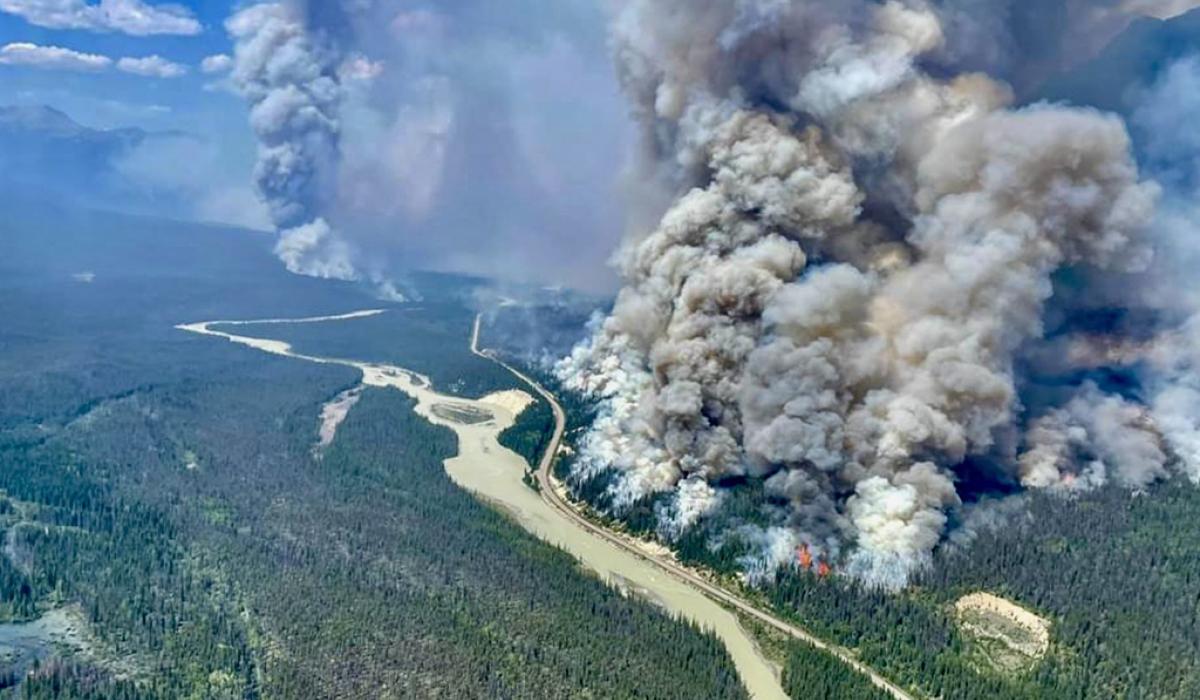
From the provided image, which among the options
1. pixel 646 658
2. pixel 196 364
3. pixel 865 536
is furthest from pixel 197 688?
pixel 196 364

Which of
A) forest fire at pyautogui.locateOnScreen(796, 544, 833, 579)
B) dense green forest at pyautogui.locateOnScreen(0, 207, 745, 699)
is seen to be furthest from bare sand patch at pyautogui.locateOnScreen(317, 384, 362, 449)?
forest fire at pyautogui.locateOnScreen(796, 544, 833, 579)

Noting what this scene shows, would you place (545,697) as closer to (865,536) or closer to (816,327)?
(865,536)

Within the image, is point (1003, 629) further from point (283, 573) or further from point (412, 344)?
point (412, 344)

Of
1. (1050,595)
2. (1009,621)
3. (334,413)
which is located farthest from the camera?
(334,413)

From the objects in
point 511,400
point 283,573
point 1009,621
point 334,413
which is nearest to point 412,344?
point 511,400

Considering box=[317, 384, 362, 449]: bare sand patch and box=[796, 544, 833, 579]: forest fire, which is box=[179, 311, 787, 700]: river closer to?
box=[317, 384, 362, 449]: bare sand patch
